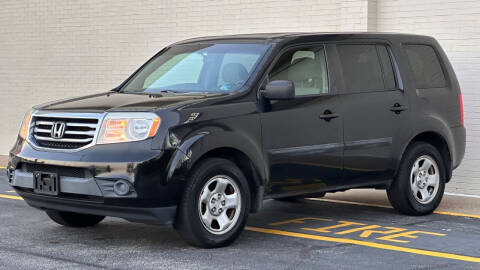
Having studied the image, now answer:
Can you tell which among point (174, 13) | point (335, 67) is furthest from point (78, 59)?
point (335, 67)

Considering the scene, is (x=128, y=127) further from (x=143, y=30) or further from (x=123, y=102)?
(x=143, y=30)

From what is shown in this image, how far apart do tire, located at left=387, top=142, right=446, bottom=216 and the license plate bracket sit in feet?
11.4

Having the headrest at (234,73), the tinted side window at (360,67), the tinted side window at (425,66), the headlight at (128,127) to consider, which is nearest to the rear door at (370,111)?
the tinted side window at (360,67)

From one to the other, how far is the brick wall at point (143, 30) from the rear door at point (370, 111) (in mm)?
2712

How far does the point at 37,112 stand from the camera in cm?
815

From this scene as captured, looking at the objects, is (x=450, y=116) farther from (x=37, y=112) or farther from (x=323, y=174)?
(x=37, y=112)

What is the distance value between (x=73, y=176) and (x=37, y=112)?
848 mm

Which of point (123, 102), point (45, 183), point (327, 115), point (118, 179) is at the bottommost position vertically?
point (45, 183)

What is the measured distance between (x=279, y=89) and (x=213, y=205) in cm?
113

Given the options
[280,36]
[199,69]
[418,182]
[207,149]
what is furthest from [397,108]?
[207,149]

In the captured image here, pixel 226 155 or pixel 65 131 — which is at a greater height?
pixel 65 131

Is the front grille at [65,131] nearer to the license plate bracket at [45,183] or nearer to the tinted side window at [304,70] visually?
the license plate bracket at [45,183]

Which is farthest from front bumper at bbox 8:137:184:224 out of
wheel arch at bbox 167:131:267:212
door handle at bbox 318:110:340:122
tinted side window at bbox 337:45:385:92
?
tinted side window at bbox 337:45:385:92

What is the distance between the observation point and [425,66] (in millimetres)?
9945
